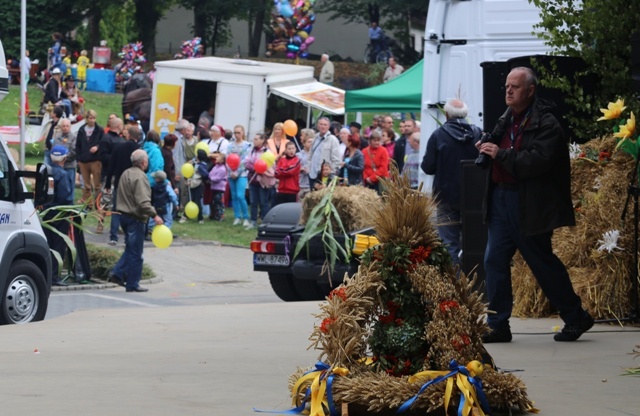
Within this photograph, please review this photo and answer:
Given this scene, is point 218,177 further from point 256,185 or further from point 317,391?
point 317,391

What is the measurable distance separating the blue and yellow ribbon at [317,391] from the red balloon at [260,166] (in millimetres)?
16568

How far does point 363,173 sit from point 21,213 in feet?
29.6

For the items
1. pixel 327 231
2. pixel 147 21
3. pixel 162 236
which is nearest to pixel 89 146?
pixel 162 236

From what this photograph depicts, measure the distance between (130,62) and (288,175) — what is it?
81.3ft

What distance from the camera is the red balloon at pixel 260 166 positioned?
74.4 ft

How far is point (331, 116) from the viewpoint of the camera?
3284 cm

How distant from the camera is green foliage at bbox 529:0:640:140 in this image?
10.5m

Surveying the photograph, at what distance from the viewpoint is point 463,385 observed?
229 inches

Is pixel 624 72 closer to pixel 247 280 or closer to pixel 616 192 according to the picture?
pixel 616 192

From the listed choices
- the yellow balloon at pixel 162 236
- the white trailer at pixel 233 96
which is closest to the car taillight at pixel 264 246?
the yellow balloon at pixel 162 236

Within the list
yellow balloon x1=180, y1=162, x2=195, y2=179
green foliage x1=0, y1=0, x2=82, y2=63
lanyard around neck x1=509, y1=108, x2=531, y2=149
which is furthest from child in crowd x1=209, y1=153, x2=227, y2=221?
green foliage x1=0, y1=0, x2=82, y2=63

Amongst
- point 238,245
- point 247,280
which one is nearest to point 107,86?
point 238,245

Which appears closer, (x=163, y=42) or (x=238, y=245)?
(x=238, y=245)

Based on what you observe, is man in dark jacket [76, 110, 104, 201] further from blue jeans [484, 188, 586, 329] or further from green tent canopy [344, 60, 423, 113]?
blue jeans [484, 188, 586, 329]
